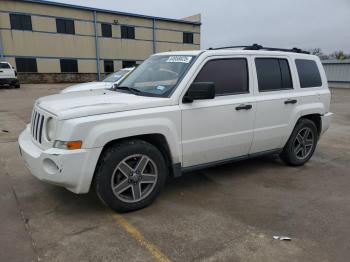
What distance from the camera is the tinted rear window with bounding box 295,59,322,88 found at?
5109mm

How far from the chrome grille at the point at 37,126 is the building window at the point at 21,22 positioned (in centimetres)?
2884

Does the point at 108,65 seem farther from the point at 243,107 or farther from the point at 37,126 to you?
the point at 37,126

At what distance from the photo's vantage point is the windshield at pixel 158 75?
155 inches

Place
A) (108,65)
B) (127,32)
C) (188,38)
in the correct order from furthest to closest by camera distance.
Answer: (188,38) < (127,32) < (108,65)

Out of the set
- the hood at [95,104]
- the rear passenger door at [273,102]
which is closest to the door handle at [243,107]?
the rear passenger door at [273,102]

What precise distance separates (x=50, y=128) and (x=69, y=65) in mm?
30675

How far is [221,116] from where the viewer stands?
13.4 ft

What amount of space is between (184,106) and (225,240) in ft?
5.19

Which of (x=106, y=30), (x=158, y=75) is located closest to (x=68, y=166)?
(x=158, y=75)

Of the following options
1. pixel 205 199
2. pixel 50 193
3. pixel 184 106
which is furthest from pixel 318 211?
pixel 50 193

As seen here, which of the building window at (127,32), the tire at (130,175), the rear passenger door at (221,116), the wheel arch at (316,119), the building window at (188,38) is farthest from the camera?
the building window at (188,38)

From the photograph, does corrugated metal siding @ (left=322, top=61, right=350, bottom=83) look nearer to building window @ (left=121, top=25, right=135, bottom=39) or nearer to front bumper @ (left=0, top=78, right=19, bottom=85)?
building window @ (left=121, top=25, right=135, bottom=39)

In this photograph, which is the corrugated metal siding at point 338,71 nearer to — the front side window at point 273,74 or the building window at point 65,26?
the building window at point 65,26

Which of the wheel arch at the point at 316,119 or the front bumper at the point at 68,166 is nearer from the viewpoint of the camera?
the front bumper at the point at 68,166
